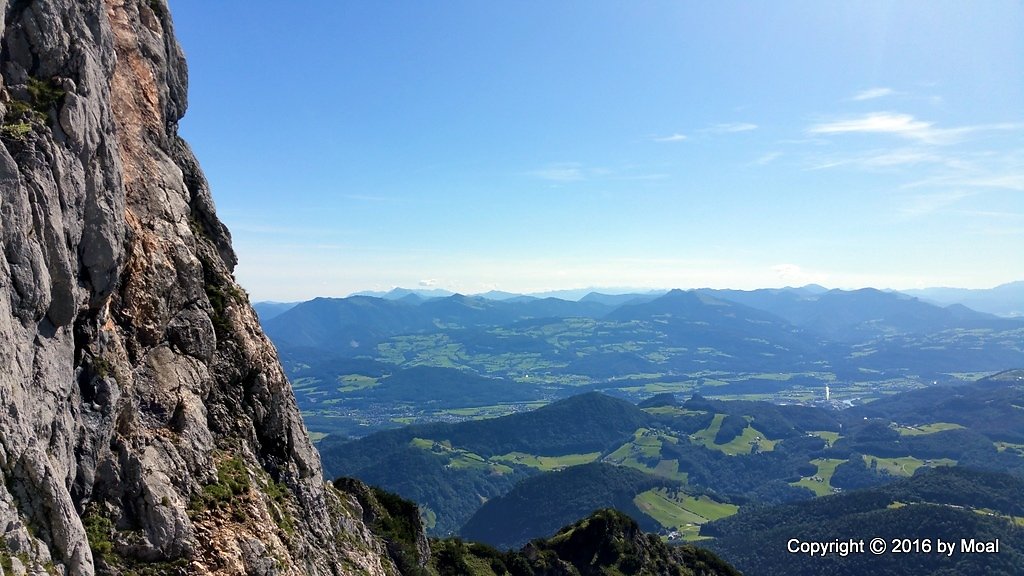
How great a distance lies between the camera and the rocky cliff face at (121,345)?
18.3 meters

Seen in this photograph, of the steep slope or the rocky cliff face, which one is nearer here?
the rocky cliff face

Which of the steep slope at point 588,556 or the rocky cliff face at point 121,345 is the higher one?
the rocky cliff face at point 121,345

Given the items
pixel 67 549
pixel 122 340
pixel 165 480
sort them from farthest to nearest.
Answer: pixel 122 340 < pixel 165 480 < pixel 67 549

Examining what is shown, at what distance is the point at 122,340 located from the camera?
25922 mm

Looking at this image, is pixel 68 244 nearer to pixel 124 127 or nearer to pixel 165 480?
pixel 165 480

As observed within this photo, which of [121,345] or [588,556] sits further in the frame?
[588,556]

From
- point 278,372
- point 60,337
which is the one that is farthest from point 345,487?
point 60,337

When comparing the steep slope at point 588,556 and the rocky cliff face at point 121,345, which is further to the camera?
the steep slope at point 588,556

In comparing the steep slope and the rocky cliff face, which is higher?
the rocky cliff face

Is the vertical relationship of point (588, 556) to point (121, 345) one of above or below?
below

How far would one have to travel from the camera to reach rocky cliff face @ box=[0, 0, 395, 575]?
1833cm

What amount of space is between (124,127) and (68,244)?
1292 centimetres

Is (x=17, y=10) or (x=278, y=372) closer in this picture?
(x=17, y=10)

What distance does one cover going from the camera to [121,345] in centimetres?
2525
